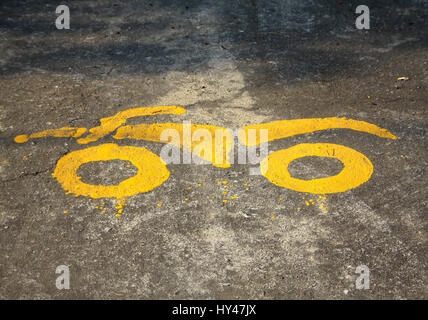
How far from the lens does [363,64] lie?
17.0 ft

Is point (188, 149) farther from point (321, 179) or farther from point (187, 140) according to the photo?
point (321, 179)

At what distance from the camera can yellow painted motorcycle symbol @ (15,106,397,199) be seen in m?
3.48

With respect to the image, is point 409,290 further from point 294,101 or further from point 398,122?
point 294,101

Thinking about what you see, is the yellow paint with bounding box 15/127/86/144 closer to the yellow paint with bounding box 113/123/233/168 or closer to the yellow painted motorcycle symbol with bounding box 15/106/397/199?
the yellow painted motorcycle symbol with bounding box 15/106/397/199

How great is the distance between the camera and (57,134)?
4.08 meters

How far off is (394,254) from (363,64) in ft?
9.64

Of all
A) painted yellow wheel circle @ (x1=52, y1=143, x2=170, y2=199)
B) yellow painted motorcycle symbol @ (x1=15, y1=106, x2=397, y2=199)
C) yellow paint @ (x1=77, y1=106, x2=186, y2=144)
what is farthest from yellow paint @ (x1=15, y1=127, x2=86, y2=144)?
painted yellow wheel circle @ (x1=52, y1=143, x2=170, y2=199)

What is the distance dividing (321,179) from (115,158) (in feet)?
5.60

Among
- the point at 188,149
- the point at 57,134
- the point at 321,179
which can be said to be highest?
the point at 57,134

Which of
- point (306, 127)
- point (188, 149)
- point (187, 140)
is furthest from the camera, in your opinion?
point (306, 127)

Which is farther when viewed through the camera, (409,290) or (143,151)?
(143,151)

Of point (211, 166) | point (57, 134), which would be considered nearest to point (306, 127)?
point (211, 166)

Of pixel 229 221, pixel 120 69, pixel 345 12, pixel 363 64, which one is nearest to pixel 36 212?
pixel 229 221

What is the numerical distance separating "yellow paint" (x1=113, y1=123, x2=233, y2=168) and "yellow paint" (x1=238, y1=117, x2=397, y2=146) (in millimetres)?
211
